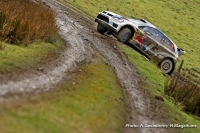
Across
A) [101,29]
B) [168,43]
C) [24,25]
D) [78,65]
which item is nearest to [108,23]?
[101,29]

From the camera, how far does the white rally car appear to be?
20234mm

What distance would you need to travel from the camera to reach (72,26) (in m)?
20.4

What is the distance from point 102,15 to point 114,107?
34.6 ft

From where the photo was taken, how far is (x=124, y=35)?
2042 centimetres

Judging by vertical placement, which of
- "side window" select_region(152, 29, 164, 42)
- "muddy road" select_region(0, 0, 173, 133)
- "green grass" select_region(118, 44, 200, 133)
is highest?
"side window" select_region(152, 29, 164, 42)

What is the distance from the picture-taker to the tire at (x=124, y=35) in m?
20.3

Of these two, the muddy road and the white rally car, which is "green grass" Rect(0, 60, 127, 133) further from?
the white rally car

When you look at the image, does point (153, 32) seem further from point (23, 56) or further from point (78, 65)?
point (23, 56)

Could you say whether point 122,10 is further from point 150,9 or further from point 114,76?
point 114,76

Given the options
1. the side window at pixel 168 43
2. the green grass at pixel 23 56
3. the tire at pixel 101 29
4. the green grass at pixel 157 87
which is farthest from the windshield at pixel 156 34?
the green grass at pixel 23 56

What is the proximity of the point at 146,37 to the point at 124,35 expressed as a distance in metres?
1.11

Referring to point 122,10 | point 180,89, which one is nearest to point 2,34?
point 180,89

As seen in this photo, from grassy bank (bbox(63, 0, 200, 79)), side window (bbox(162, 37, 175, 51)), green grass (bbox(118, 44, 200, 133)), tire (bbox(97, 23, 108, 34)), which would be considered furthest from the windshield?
grassy bank (bbox(63, 0, 200, 79))

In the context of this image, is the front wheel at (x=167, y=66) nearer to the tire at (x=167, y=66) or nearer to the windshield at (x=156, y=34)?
the tire at (x=167, y=66)
